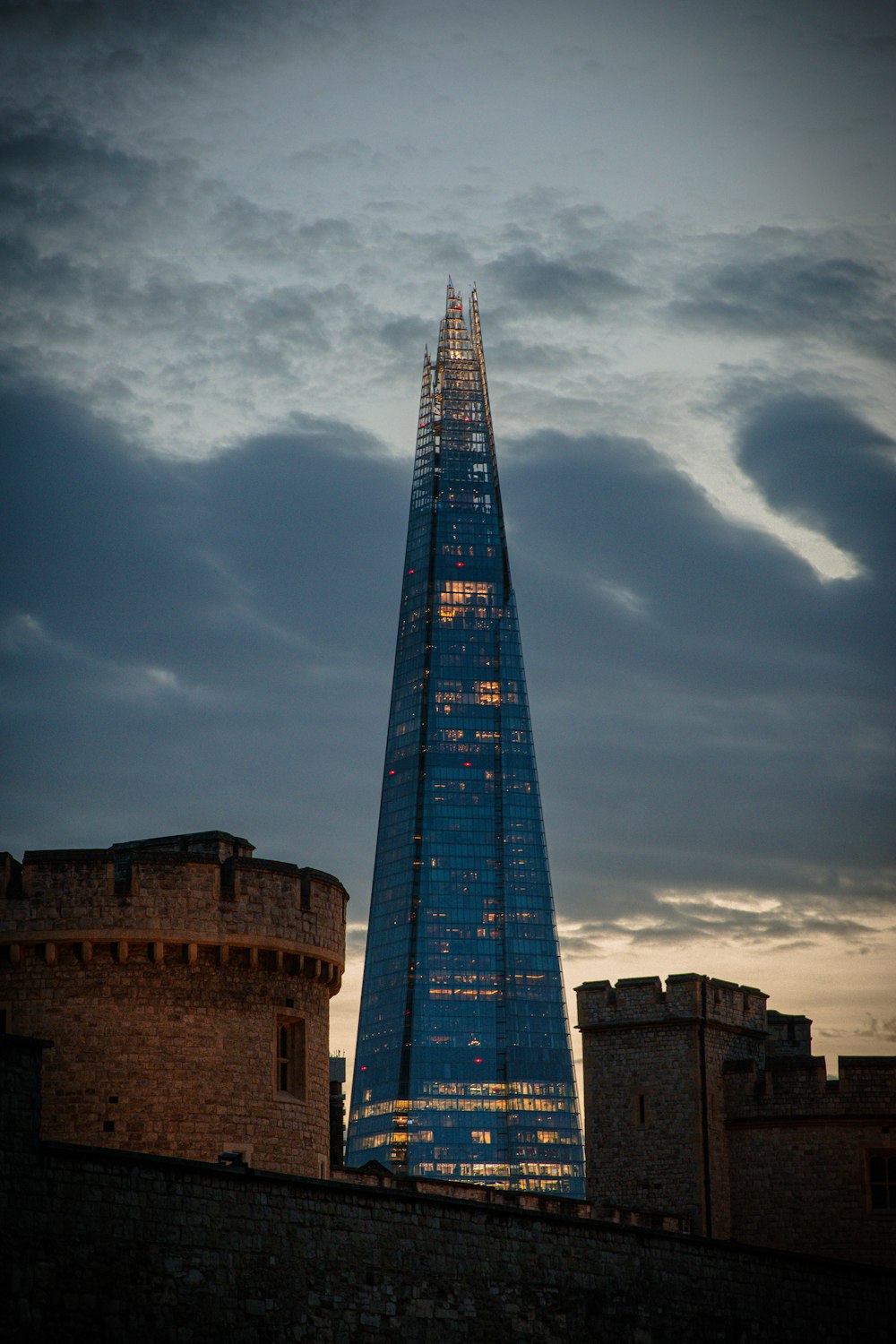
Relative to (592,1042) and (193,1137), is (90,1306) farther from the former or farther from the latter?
(592,1042)

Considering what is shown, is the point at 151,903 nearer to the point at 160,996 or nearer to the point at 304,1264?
the point at 160,996

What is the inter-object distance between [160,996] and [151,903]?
1.67 metres

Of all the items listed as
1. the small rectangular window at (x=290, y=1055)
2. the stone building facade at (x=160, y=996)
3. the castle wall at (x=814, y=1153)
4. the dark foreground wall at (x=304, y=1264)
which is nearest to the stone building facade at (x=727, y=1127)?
the castle wall at (x=814, y=1153)

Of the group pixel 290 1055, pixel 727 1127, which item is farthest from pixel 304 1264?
pixel 727 1127

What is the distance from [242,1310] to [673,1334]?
12.4m

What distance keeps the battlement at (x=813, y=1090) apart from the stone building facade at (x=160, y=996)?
16226 millimetres

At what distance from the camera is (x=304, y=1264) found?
107 ft

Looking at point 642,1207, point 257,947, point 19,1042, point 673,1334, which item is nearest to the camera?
point 19,1042

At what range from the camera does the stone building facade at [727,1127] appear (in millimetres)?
49375

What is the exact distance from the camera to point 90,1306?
29.3m

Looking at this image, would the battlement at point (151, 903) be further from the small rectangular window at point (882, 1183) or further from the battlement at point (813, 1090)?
the small rectangular window at point (882, 1183)

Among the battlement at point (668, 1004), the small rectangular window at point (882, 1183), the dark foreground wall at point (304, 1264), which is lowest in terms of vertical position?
the dark foreground wall at point (304, 1264)

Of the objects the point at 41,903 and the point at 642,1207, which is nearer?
the point at 41,903

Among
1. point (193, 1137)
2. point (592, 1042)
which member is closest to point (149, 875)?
point (193, 1137)
